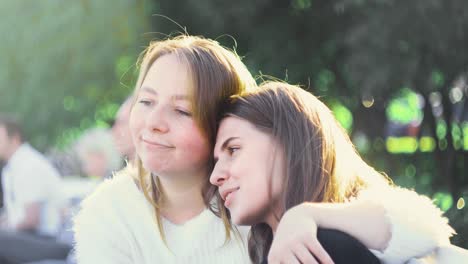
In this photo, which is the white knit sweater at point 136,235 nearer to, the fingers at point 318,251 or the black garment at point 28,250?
the fingers at point 318,251

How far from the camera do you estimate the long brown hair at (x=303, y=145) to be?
6.78 ft

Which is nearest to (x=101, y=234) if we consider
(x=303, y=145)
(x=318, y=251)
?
(x=303, y=145)

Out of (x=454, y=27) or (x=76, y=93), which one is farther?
(x=76, y=93)

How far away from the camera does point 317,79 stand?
9.87 meters

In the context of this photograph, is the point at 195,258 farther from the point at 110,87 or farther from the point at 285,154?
the point at 110,87

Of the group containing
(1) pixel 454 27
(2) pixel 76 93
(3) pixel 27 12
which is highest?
(1) pixel 454 27

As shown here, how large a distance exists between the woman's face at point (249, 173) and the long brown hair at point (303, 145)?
0.02m

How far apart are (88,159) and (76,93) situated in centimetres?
312

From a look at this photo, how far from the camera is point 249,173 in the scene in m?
2.06

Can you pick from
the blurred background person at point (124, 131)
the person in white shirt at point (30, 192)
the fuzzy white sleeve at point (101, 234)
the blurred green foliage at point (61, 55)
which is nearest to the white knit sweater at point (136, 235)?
the fuzzy white sleeve at point (101, 234)

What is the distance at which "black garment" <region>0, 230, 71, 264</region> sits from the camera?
536 centimetres

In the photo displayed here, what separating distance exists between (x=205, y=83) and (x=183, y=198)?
346mm

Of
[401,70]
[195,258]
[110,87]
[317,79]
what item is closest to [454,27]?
[401,70]

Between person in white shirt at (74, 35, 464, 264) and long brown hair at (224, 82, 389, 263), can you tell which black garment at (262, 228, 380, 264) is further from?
person in white shirt at (74, 35, 464, 264)
